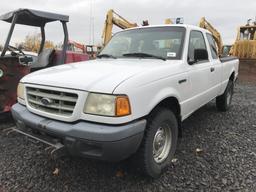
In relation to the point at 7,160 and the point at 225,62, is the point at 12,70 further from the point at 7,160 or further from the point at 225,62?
the point at 225,62

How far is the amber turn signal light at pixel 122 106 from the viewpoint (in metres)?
2.34

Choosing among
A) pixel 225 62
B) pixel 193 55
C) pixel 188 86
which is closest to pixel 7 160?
pixel 188 86

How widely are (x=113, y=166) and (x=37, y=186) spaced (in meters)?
0.93

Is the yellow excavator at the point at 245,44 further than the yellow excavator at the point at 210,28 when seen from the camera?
Yes

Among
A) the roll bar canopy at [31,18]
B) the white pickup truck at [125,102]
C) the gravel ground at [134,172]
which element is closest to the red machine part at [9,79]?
the roll bar canopy at [31,18]

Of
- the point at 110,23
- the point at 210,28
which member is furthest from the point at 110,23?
the point at 210,28

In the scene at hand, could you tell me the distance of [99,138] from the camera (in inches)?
88.6

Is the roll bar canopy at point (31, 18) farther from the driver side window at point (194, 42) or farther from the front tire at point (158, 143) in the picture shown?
the front tire at point (158, 143)

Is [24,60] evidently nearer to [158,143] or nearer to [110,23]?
[158,143]

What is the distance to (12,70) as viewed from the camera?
4605mm

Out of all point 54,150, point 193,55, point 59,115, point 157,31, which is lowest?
point 54,150

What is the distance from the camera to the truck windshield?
11.8 ft

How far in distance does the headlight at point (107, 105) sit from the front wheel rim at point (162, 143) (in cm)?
73

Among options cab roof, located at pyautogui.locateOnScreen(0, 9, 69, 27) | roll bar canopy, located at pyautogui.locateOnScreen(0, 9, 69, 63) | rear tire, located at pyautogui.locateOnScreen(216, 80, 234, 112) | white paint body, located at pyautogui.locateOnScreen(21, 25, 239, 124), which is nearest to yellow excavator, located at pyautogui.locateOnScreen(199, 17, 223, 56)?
rear tire, located at pyautogui.locateOnScreen(216, 80, 234, 112)
